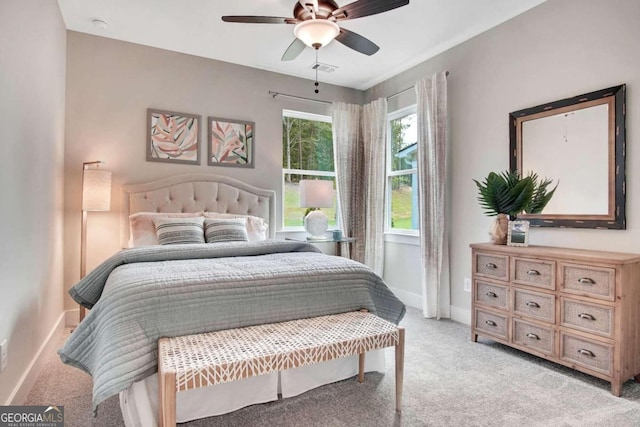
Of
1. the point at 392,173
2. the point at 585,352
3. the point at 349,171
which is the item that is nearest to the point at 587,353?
the point at 585,352

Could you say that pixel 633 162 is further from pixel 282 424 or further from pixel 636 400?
pixel 282 424

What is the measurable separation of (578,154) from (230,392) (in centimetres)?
282

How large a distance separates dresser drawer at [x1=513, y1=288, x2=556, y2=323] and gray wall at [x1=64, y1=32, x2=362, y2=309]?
2835mm

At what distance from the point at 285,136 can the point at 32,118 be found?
267 cm

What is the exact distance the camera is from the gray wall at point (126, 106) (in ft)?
11.2

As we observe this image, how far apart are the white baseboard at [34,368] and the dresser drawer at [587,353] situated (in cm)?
318

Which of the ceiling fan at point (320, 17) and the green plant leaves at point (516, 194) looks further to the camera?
the green plant leaves at point (516, 194)

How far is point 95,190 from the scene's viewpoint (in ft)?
10.4

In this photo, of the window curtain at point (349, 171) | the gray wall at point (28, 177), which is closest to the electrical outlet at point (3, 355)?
the gray wall at point (28, 177)

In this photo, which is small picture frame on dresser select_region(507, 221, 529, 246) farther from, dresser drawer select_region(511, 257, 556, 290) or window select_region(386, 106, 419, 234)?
window select_region(386, 106, 419, 234)

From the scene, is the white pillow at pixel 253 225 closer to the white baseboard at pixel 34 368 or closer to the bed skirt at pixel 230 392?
the white baseboard at pixel 34 368

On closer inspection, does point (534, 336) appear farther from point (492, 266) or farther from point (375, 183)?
point (375, 183)

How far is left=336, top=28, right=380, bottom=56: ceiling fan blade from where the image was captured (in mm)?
2547

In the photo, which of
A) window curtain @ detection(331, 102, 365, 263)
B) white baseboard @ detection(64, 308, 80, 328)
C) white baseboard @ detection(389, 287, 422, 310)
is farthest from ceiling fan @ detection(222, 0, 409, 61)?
white baseboard @ detection(64, 308, 80, 328)
